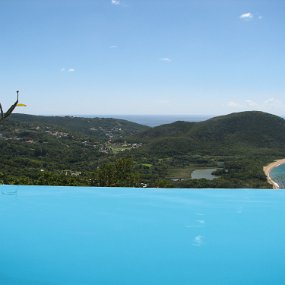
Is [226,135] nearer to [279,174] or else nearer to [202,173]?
[202,173]

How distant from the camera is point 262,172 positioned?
32094 millimetres

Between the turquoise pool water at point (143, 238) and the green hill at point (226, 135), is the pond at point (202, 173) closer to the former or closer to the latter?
the green hill at point (226, 135)

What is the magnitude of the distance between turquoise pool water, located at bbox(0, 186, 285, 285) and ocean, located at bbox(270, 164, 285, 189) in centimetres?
2605

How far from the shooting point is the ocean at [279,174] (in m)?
28.6

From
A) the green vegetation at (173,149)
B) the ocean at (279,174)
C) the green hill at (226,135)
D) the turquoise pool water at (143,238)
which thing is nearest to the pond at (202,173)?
the green vegetation at (173,149)

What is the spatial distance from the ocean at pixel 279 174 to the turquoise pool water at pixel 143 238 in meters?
26.1

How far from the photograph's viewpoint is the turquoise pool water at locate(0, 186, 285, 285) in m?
2.05

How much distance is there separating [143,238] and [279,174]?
33.1m

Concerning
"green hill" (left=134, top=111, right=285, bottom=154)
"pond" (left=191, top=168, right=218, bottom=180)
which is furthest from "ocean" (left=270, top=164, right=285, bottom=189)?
"green hill" (left=134, top=111, right=285, bottom=154)

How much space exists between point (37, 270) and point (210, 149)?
48.0 metres

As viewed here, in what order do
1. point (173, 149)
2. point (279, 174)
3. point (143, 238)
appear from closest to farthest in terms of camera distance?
point (143, 238) → point (279, 174) → point (173, 149)

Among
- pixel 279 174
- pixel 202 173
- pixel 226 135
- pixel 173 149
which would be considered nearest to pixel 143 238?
pixel 279 174

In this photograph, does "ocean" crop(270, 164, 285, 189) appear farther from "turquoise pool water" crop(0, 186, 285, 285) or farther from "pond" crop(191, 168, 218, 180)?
"turquoise pool water" crop(0, 186, 285, 285)

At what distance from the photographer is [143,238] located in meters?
2.51
